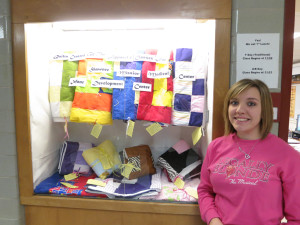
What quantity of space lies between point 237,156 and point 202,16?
2.66 feet

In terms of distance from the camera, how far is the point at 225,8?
1.21 meters

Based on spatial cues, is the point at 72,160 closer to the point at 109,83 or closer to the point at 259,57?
the point at 109,83

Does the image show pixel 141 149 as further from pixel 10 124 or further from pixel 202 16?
pixel 202 16

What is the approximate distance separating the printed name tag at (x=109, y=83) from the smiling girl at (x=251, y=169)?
27.8 inches

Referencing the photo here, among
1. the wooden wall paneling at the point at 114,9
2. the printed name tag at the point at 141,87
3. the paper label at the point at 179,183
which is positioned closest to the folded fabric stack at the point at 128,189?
the paper label at the point at 179,183

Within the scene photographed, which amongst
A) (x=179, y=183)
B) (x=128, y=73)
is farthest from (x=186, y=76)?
(x=179, y=183)

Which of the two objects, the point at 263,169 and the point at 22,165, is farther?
the point at 22,165

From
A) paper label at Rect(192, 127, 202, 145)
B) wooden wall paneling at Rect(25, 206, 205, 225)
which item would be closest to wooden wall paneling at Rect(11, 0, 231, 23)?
paper label at Rect(192, 127, 202, 145)

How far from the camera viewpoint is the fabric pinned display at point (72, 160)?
66.2 inches

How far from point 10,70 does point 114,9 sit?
0.76m

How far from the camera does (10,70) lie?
4.38 ft

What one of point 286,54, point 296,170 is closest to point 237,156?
point 296,170

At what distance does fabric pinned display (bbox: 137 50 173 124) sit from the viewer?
146 cm

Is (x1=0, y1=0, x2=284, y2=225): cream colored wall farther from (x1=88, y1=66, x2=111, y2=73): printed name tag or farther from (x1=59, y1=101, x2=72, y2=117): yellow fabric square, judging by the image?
(x1=88, y1=66, x2=111, y2=73): printed name tag
